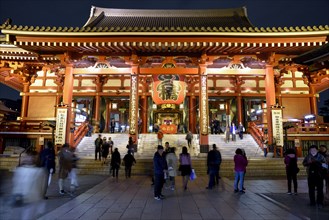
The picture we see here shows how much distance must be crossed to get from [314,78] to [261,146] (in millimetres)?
9195

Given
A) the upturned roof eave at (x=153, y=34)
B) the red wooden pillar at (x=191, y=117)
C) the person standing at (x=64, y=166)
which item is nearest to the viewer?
the person standing at (x=64, y=166)

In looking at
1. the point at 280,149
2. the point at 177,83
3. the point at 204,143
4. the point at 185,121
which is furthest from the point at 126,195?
the point at 185,121

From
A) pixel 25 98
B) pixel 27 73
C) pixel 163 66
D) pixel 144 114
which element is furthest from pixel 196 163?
pixel 25 98

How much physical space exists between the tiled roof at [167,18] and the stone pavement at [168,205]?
16.2 metres

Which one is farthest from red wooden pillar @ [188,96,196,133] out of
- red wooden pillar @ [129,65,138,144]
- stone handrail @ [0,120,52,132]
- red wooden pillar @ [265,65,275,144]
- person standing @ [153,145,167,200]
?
person standing @ [153,145,167,200]

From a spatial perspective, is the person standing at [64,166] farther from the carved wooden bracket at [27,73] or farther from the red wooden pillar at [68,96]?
the carved wooden bracket at [27,73]

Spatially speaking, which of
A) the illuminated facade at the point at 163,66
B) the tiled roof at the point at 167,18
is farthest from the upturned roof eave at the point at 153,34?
the tiled roof at the point at 167,18

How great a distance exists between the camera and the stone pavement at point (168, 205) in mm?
5312

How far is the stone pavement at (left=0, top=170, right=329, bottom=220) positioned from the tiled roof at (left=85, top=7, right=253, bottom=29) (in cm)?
1621

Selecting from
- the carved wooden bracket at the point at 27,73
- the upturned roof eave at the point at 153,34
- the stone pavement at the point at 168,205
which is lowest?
the stone pavement at the point at 168,205

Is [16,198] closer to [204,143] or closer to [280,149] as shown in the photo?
[204,143]

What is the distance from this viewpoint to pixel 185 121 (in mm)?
22906

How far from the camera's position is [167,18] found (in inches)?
894

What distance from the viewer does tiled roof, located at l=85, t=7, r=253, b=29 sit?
68.1ft
